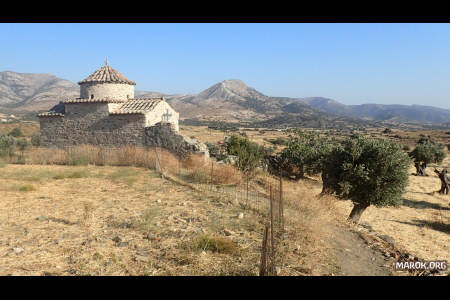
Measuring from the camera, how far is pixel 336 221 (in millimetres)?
9062

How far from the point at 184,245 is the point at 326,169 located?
916cm

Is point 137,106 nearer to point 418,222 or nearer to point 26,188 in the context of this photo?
point 26,188

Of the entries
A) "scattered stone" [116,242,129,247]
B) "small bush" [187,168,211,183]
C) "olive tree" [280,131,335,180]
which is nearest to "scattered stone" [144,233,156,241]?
"scattered stone" [116,242,129,247]

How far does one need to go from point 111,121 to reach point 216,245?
12876mm

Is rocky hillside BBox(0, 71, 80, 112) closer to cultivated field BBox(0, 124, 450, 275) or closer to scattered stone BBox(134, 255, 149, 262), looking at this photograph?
cultivated field BBox(0, 124, 450, 275)

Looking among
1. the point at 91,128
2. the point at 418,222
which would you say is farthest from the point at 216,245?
the point at 91,128

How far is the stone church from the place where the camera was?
51.5ft

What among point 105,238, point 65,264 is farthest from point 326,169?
point 65,264

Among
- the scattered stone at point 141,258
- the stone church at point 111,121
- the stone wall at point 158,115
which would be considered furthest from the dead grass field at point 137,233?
the stone wall at point 158,115

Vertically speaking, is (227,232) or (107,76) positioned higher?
(107,76)

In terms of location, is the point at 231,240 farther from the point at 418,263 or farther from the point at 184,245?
the point at 418,263

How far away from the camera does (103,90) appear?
17.0 metres

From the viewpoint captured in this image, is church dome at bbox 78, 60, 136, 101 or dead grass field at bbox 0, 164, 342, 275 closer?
dead grass field at bbox 0, 164, 342, 275
